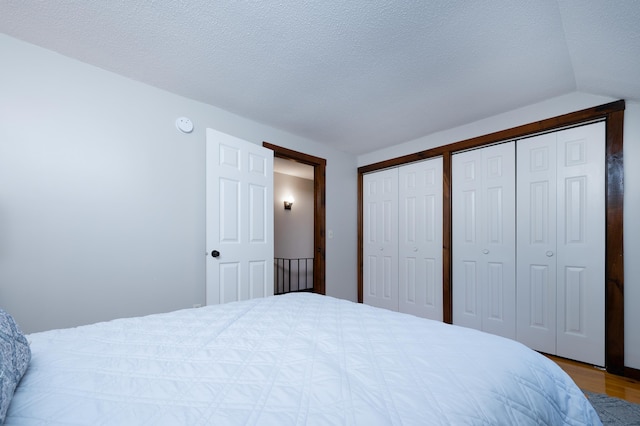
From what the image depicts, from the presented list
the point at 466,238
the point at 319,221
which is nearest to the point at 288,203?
the point at 319,221

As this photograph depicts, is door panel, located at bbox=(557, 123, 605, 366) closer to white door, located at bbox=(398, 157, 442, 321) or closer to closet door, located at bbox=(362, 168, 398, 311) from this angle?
white door, located at bbox=(398, 157, 442, 321)

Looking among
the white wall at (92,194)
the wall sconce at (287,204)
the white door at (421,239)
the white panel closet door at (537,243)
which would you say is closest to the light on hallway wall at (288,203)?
the wall sconce at (287,204)

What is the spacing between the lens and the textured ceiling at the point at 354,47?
1.51 m

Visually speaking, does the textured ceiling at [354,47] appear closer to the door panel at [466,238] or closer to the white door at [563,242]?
the white door at [563,242]

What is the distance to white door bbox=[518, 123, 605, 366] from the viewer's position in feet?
7.47

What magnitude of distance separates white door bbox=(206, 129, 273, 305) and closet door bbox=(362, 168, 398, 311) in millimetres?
1656

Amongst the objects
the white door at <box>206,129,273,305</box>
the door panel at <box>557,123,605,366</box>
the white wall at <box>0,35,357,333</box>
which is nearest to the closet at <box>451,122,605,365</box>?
the door panel at <box>557,123,605,366</box>

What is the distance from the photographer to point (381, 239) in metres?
3.88

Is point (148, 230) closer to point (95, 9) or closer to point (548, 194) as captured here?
point (95, 9)

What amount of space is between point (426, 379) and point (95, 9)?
236 centimetres

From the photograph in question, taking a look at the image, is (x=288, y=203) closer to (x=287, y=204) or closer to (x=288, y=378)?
(x=287, y=204)

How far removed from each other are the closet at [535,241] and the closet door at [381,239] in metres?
0.79

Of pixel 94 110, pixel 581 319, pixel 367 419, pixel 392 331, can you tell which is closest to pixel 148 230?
pixel 94 110

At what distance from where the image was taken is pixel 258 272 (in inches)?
110
